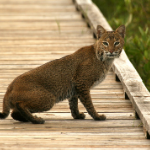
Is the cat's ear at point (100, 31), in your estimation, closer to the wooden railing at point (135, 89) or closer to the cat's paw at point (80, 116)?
the wooden railing at point (135, 89)

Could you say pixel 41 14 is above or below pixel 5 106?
below

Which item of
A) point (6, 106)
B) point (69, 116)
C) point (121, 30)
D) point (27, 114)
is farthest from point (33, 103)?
point (121, 30)

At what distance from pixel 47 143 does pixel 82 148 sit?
1.04ft

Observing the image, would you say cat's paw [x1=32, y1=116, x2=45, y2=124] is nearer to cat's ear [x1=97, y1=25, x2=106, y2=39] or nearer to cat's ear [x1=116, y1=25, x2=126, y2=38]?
cat's ear [x1=97, y1=25, x2=106, y2=39]

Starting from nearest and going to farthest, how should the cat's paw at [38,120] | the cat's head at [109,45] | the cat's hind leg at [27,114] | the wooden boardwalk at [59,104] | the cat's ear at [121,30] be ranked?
the wooden boardwalk at [59,104], the cat's hind leg at [27,114], the cat's paw at [38,120], the cat's head at [109,45], the cat's ear at [121,30]

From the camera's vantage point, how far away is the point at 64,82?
4117 millimetres

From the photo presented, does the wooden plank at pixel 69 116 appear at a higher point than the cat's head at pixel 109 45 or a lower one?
lower

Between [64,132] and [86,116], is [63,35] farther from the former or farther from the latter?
[64,132]

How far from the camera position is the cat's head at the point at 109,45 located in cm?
412

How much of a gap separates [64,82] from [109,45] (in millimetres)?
611

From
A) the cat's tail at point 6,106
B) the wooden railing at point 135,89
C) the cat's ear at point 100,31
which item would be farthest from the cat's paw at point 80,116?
the cat's ear at point 100,31

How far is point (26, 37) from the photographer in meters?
7.21

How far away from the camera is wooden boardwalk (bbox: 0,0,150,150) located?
3492 millimetres

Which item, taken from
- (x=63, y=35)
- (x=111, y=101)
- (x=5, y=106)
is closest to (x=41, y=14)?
(x=63, y=35)
